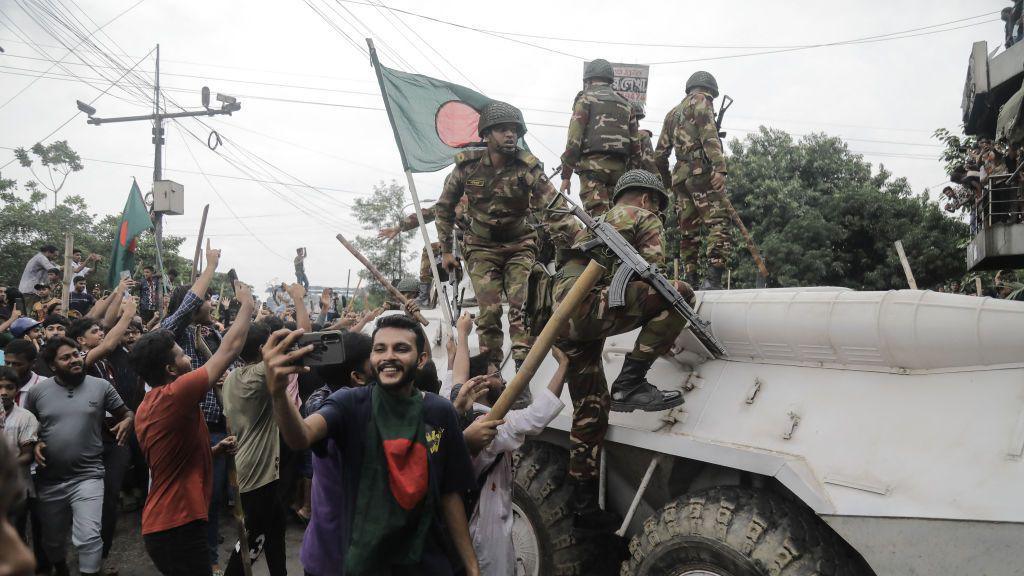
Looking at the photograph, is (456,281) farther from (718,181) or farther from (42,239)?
(42,239)

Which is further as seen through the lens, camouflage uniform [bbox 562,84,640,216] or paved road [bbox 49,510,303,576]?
camouflage uniform [bbox 562,84,640,216]

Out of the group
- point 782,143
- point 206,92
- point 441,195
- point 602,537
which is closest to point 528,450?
point 602,537

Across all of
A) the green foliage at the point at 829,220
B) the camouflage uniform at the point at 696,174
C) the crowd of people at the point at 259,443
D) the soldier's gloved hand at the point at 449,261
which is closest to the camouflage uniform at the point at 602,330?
the crowd of people at the point at 259,443

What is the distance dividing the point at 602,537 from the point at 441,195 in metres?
3.16

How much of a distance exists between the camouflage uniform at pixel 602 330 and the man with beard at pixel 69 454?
2868 mm

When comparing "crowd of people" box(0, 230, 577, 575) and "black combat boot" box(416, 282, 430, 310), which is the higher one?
"black combat boot" box(416, 282, 430, 310)

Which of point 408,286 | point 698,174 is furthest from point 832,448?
point 408,286

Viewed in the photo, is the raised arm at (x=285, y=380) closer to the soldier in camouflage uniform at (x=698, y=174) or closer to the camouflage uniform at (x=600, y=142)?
the camouflage uniform at (x=600, y=142)

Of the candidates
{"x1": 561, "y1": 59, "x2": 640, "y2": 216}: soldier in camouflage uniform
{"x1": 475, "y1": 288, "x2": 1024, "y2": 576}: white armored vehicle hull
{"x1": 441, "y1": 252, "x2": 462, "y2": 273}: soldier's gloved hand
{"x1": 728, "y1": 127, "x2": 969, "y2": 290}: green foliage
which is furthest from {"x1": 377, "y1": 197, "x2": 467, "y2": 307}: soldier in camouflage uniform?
{"x1": 728, "y1": 127, "x2": 969, "y2": 290}: green foliage

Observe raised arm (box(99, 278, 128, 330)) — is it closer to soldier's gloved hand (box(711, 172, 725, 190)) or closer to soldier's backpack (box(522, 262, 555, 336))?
soldier's backpack (box(522, 262, 555, 336))

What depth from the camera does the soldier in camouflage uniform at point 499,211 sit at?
5.64m

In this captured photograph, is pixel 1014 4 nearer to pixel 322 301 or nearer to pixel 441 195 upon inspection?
pixel 441 195

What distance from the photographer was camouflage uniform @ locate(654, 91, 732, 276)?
21.3 feet

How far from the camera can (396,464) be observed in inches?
97.3
